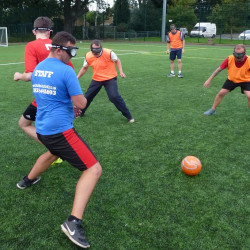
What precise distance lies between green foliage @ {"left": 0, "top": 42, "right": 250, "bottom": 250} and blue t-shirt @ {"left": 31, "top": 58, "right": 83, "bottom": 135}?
106 cm

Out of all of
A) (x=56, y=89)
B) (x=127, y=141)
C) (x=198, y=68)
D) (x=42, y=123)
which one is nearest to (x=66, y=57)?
(x=56, y=89)

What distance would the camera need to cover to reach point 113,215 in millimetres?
3146

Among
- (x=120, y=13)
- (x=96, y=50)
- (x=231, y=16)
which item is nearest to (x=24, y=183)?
(x=96, y=50)

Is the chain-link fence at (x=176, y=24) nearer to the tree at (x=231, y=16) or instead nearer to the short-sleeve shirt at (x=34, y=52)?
the tree at (x=231, y=16)

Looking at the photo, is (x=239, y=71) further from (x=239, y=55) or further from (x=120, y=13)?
(x=120, y=13)

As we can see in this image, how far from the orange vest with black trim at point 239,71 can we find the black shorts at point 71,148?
174 inches

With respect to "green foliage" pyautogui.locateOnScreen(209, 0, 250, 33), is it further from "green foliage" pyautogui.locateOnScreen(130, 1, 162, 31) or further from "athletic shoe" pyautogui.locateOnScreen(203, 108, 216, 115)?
"athletic shoe" pyautogui.locateOnScreen(203, 108, 216, 115)

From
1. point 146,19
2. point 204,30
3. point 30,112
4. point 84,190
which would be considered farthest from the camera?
point 146,19

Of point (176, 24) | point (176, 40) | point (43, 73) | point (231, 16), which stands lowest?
point (43, 73)

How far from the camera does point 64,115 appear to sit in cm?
273

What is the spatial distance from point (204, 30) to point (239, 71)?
111 ft

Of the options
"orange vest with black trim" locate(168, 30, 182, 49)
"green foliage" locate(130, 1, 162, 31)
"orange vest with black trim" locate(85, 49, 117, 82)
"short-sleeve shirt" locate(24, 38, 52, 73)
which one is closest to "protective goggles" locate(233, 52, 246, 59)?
"orange vest with black trim" locate(85, 49, 117, 82)

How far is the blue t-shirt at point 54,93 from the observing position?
2.58 m

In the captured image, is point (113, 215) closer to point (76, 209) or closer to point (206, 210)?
point (76, 209)
